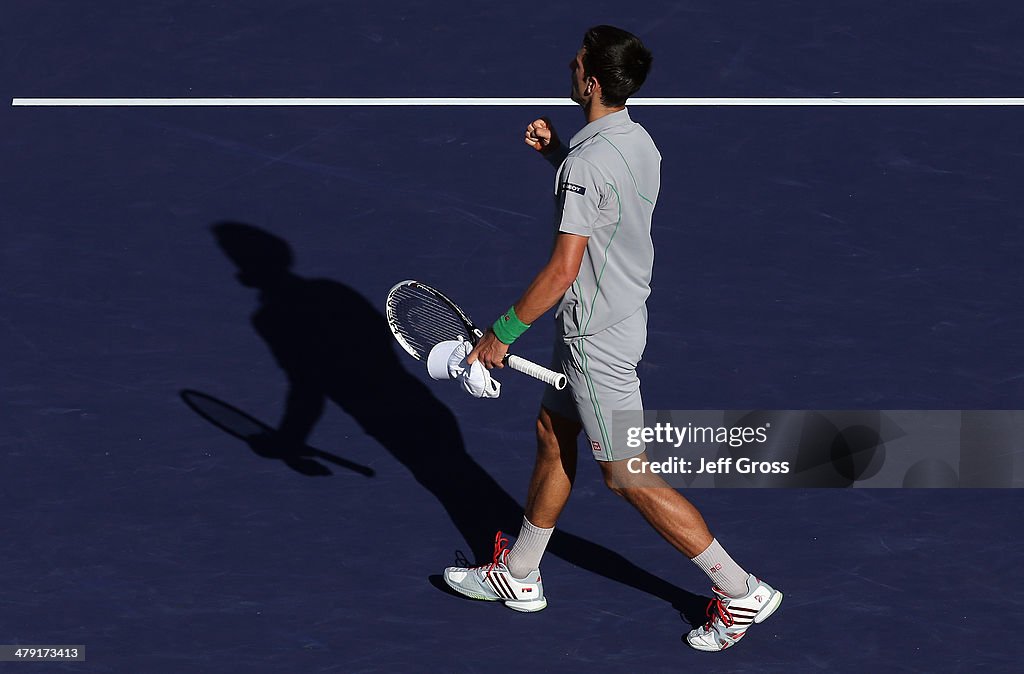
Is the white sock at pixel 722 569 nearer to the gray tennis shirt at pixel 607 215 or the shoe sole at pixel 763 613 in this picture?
the shoe sole at pixel 763 613

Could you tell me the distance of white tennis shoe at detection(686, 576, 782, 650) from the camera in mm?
7871

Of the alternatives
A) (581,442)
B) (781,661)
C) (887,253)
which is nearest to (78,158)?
(581,442)

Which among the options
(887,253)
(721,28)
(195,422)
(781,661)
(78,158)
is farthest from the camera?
(721,28)

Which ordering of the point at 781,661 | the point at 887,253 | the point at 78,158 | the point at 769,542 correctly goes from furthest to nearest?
1. the point at 78,158
2. the point at 887,253
3. the point at 769,542
4. the point at 781,661

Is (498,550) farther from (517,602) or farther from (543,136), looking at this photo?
(543,136)

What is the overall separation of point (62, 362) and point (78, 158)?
1.90 meters

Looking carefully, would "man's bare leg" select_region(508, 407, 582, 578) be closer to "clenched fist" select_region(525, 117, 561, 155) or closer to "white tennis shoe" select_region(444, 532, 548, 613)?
"white tennis shoe" select_region(444, 532, 548, 613)

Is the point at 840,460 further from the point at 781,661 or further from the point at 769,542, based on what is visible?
the point at 781,661

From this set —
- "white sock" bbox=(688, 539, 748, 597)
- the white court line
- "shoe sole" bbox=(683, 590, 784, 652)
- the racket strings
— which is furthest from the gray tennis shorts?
the white court line

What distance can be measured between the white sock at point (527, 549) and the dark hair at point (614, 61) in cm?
198

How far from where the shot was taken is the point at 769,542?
336 inches

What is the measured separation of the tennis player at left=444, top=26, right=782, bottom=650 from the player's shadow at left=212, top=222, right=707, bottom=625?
0.38 m

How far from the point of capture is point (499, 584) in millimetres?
8195

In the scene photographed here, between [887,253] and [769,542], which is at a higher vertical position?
[887,253]
